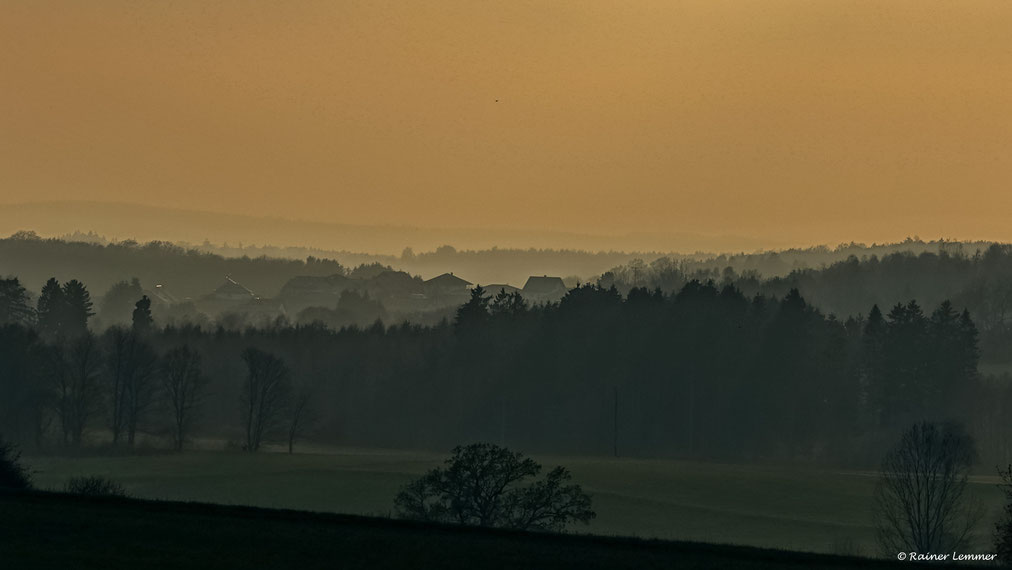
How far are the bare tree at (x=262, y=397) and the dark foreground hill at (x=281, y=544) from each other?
93.8 metres

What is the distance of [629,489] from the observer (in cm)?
10931

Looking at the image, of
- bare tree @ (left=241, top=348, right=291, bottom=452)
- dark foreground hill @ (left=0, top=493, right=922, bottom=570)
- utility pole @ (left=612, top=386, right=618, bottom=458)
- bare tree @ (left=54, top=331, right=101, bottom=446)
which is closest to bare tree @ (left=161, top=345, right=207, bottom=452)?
bare tree @ (left=241, top=348, right=291, bottom=452)

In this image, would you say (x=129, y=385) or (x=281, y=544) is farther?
(x=129, y=385)

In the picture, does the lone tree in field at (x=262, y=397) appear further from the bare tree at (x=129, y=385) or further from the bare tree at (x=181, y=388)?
the bare tree at (x=129, y=385)

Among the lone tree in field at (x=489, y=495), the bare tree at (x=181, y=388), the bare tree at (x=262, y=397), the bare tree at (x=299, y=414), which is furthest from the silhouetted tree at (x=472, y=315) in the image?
the lone tree in field at (x=489, y=495)

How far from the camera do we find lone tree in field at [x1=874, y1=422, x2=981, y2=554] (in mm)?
78562

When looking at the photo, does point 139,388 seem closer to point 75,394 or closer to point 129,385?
point 129,385

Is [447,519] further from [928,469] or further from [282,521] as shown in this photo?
[928,469]

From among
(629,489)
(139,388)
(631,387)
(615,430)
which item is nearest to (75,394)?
(139,388)

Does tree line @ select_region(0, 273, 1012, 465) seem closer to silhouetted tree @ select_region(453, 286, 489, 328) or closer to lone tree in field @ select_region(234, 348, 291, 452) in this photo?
lone tree in field @ select_region(234, 348, 291, 452)

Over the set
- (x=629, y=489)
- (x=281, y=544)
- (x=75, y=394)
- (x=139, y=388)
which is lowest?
(x=281, y=544)

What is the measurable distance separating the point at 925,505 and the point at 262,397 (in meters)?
72.7

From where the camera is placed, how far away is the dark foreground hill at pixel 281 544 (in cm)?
4306

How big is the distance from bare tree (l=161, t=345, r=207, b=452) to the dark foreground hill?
9537cm
